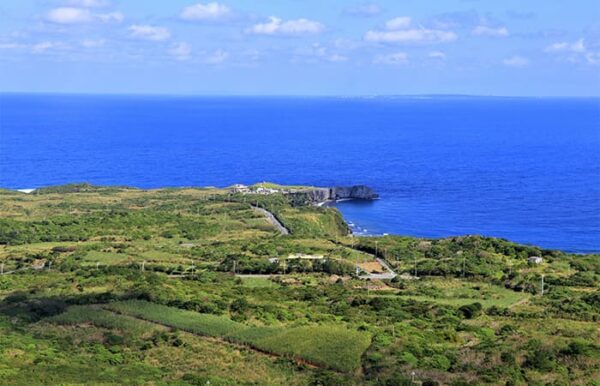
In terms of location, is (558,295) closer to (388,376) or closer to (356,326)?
(356,326)

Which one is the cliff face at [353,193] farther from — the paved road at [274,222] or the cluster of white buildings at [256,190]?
the paved road at [274,222]

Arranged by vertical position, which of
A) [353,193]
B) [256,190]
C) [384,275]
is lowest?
[353,193]

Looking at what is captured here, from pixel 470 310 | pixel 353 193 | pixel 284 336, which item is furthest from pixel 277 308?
pixel 353 193

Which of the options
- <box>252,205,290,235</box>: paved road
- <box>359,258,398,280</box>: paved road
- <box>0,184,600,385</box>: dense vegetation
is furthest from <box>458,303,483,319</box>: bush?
<box>252,205,290,235</box>: paved road

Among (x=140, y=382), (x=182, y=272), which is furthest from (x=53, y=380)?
(x=182, y=272)

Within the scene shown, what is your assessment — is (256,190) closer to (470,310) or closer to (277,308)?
(277,308)
